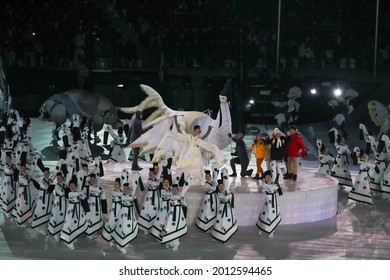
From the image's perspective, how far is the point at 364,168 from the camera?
16500 mm

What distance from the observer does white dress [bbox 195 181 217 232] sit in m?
14.5

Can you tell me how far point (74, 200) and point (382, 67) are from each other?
16.3m

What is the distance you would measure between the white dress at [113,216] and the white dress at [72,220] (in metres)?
0.38

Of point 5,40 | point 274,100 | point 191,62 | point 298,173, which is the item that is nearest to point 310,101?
point 274,100

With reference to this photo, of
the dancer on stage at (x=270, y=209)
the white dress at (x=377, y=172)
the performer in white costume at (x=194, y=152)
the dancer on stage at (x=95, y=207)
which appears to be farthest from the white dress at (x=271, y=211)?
the white dress at (x=377, y=172)

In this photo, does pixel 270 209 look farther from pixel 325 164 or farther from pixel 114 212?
pixel 325 164

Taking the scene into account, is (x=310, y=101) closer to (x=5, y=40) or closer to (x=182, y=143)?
(x=5, y=40)

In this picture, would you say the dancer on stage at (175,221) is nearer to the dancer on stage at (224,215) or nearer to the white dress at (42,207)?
the dancer on stage at (224,215)

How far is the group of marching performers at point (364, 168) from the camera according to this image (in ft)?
55.2

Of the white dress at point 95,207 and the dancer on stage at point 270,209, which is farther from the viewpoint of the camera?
the dancer on stage at point 270,209

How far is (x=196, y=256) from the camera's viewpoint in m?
13.5

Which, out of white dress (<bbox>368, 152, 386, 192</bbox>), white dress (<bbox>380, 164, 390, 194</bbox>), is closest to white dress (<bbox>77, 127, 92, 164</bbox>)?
white dress (<bbox>368, 152, 386, 192</bbox>)

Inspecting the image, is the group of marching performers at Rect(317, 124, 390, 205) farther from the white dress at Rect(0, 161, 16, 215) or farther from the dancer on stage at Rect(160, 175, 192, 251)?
the white dress at Rect(0, 161, 16, 215)

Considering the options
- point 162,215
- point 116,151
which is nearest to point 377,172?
point 116,151
